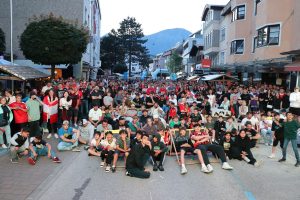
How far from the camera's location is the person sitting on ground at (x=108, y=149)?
9367 millimetres

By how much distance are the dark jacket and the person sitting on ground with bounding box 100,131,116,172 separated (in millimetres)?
703

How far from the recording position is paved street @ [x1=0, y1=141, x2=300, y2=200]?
289 inches

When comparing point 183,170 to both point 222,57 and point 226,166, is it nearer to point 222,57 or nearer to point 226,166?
point 226,166

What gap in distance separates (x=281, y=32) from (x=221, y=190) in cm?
1895

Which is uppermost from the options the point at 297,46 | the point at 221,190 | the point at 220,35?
the point at 220,35

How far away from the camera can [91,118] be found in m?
13.3

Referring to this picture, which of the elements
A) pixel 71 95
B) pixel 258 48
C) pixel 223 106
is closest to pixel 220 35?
pixel 258 48

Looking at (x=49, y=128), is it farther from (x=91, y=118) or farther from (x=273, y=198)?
(x=273, y=198)

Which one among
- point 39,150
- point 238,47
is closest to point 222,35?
point 238,47

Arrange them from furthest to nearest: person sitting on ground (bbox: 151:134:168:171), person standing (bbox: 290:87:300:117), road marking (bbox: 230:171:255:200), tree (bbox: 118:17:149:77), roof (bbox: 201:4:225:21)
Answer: tree (bbox: 118:17:149:77) → roof (bbox: 201:4:225:21) → person standing (bbox: 290:87:300:117) → person sitting on ground (bbox: 151:134:168:171) → road marking (bbox: 230:171:255:200)

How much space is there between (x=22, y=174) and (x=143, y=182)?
3.00 meters

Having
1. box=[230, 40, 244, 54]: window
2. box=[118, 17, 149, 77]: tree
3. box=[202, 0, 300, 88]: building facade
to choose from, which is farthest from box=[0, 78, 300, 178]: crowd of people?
box=[118, 17, 149, 77]: tree

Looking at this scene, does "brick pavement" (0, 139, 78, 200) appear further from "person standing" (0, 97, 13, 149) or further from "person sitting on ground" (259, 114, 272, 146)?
"person sitting on ground" (259, 114, 272, 146)

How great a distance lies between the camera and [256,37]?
93.3ft
